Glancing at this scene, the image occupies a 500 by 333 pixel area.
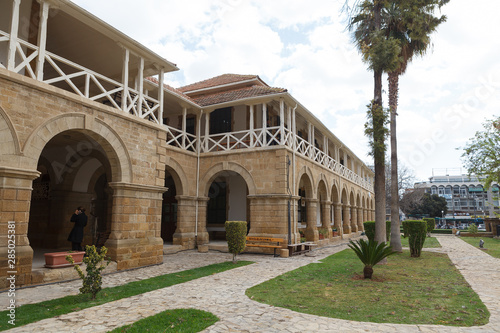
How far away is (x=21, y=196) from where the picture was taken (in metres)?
6.46

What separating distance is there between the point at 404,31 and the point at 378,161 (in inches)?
209

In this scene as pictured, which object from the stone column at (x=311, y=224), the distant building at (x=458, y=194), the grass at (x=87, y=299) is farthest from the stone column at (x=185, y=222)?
the distant building at (x=458, y=194)

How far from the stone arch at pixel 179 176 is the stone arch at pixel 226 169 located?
2.64 feet

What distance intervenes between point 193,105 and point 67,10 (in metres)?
6.63

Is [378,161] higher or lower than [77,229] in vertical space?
higher

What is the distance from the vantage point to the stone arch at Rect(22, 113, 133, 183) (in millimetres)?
6789

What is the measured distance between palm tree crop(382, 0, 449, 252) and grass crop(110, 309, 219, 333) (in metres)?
9.87

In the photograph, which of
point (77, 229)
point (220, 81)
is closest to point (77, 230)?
point (77, 229)

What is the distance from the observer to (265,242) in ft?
40.4

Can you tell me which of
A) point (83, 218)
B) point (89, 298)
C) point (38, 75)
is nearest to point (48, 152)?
point (83, 218)

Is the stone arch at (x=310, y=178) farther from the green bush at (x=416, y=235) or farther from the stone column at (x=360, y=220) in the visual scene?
the stone column at (x=360, y=220)

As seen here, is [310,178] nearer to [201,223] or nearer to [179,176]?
[201,223]

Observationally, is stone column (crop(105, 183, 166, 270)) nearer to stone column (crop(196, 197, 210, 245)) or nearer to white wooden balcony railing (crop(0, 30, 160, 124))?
white wooden balcony railing (crop(0, 30, 160, 124))

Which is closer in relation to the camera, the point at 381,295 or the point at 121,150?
the point at 381,295
